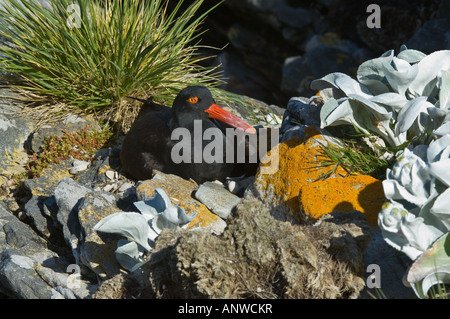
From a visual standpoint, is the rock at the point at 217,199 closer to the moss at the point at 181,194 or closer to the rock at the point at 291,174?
the moss at the point at 181,194

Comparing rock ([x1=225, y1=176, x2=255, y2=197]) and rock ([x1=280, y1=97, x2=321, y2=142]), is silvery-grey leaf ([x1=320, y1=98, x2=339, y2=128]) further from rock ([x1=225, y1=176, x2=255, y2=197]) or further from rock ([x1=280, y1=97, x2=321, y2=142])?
rock ([x1=225, y1=176, x2=255, y2=197])

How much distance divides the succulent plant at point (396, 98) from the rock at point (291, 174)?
30 centimetres

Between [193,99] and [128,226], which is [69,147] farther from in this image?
[128,226]

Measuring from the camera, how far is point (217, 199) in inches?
152

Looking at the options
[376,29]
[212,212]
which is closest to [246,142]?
[212,212]

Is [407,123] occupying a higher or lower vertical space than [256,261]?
higher

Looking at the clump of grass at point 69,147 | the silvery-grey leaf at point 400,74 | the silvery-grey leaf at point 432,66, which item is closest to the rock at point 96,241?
the clump of grass at point 69,147

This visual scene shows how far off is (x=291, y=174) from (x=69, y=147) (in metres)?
2.38

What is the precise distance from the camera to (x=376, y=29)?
8.95 m

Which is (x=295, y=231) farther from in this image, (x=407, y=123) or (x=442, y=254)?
(x=407, y=123)

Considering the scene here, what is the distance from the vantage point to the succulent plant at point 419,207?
2.42m

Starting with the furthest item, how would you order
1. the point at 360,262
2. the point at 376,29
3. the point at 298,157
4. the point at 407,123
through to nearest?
the point at 376,29 → the point at 298,157 → the point at 407,123 → the point at 360,262

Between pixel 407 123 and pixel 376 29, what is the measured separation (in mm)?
6398

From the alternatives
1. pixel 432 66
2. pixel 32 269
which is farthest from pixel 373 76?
pixel 32 269
